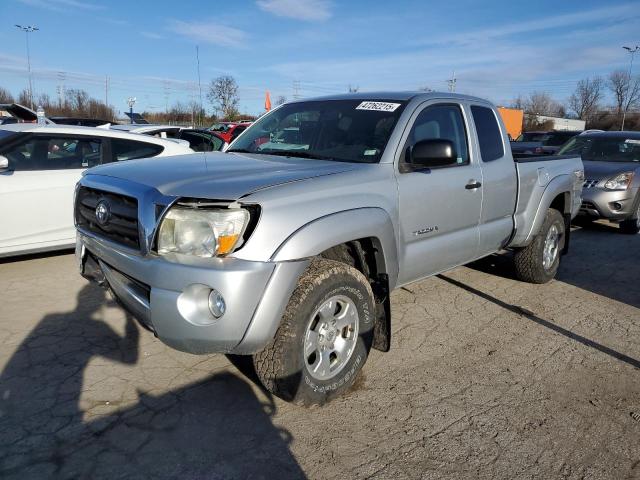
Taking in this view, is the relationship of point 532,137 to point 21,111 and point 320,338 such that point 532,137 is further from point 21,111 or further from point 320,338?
point 320,338

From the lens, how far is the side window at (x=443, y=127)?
3848 millimetres

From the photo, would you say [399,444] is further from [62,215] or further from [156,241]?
[62,215]

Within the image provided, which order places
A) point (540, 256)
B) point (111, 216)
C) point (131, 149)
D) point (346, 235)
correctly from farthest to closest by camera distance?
point (131, 149) → point (540, 256) → point (111, 216) → point (346, 235)

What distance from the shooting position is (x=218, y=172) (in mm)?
3062

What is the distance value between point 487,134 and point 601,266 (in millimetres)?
3060

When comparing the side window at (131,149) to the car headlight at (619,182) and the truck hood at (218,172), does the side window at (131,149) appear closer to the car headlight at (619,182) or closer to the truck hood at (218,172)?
the truck hood at (218,172)

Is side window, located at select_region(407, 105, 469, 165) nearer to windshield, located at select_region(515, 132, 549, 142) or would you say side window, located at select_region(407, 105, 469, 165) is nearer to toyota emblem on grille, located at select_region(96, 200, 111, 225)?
toyota emblem on grille, located at select_region(96, 200, 111, 225)

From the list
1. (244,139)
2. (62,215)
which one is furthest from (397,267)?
(62,215)

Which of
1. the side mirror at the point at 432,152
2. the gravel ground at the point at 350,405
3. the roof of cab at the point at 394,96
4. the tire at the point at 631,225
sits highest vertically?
the roof of cab at the point at 394,96

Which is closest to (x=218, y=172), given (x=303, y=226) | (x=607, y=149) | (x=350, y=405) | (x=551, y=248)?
(x=303, y=226)

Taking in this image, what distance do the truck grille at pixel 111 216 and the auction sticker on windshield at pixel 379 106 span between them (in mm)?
1950

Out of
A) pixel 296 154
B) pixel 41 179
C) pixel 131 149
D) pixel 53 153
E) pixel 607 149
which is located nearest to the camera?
pixel 296 154

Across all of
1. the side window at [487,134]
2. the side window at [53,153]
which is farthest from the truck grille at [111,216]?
the side window at [487,134]

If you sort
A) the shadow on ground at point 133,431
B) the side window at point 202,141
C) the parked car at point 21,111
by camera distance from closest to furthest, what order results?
1. the shadow on ground at point 133,431
2. the side window at point 202,141
3. the parked car at point 21,111
